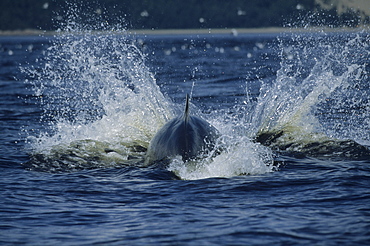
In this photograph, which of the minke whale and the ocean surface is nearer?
the ocean surface

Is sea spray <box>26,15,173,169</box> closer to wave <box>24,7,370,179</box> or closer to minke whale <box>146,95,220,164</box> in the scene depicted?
wave <box>24,7,370,179</box>

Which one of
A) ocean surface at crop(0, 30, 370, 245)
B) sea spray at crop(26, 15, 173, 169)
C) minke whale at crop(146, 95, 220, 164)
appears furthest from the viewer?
sea spray at crop(26, 15, 173, 169)

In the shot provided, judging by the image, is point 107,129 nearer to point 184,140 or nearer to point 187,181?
point 184,140

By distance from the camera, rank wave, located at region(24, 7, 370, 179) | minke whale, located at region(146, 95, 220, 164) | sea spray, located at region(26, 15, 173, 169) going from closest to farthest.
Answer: minke whale, located at region(146, 95, 220, 164), wave, located at region(24, 7, 370, 179), sea spray, located at region(26, 15, 173, 169)

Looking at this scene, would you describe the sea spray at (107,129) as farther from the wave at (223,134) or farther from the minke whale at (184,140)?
the minke whale at (184,140)

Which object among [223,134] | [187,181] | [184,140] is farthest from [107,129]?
[187,181]

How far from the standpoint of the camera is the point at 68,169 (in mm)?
11953

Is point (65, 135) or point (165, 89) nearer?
point (65, 135)

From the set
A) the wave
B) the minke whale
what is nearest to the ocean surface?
the wave

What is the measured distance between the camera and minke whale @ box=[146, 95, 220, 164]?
1127 cm

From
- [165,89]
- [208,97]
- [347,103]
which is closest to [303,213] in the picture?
[347,103]

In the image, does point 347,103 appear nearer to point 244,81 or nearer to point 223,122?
point 223,122

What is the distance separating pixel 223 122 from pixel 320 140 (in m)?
3.42

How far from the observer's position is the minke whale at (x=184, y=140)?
1127 centimetres
